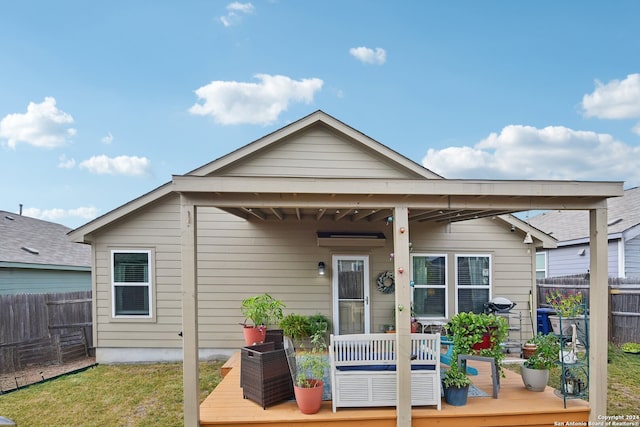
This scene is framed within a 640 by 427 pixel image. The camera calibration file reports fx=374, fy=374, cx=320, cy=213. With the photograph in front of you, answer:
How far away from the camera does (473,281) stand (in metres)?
7.73

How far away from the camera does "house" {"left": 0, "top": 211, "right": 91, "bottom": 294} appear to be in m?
9.74

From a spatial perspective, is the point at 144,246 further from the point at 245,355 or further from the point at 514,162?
the point at 514,162

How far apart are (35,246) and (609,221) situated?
17.5 meters

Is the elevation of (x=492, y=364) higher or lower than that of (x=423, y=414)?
higher

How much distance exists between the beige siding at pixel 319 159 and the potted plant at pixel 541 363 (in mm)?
3926

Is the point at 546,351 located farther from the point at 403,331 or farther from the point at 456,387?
the point at 403,331

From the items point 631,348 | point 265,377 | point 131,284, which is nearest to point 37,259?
point 131,284

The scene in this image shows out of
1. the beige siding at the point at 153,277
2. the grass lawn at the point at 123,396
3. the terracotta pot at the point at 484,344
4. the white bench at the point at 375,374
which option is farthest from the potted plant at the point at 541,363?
the beige siding at the point at 153,277

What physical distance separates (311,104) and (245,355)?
15.4 meters

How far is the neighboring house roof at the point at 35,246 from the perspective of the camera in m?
10.1

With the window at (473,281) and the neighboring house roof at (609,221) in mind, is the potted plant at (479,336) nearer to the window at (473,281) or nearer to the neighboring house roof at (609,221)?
the window at (473,281)

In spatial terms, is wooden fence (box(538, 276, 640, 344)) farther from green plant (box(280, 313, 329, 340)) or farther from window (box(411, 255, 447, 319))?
green plant (box(280, 313, 329, 340))

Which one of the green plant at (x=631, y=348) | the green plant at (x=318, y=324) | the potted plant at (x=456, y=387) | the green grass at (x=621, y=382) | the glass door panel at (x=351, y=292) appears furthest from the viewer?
the green plant at (x=631, y=348)

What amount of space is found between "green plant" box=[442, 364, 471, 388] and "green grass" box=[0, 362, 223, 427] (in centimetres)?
321
